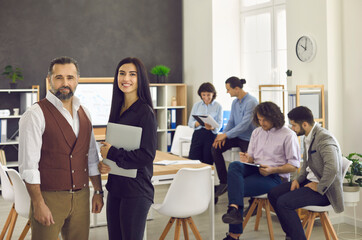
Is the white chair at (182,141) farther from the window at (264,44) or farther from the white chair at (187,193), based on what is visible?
the white chair at (187,193)

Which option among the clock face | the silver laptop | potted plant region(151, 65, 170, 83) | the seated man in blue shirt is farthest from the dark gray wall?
the silver laptop

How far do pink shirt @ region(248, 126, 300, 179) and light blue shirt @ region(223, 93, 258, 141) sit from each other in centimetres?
112

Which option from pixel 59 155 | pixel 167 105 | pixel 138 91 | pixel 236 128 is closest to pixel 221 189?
pixel 236 128

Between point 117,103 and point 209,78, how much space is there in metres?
5.03

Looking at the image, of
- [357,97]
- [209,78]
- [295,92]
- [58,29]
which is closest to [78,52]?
[58,29]

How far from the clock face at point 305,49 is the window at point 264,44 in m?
1.50

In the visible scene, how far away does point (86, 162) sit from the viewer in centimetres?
272

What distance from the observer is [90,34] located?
7.73m

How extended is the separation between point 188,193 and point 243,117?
2281mm

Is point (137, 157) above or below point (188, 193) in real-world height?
above

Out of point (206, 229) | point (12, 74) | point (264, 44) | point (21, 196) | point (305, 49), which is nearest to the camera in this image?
point (21, 196)

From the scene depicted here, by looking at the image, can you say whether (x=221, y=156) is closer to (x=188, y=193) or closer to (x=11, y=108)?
(x=188, y=193)

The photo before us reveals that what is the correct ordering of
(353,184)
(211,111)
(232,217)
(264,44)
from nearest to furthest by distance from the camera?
(232,217) < (353,184) < (211,111) < (264,44)

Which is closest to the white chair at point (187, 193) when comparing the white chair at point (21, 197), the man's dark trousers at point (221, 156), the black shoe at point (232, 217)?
the black shoe at point (232, 217)
